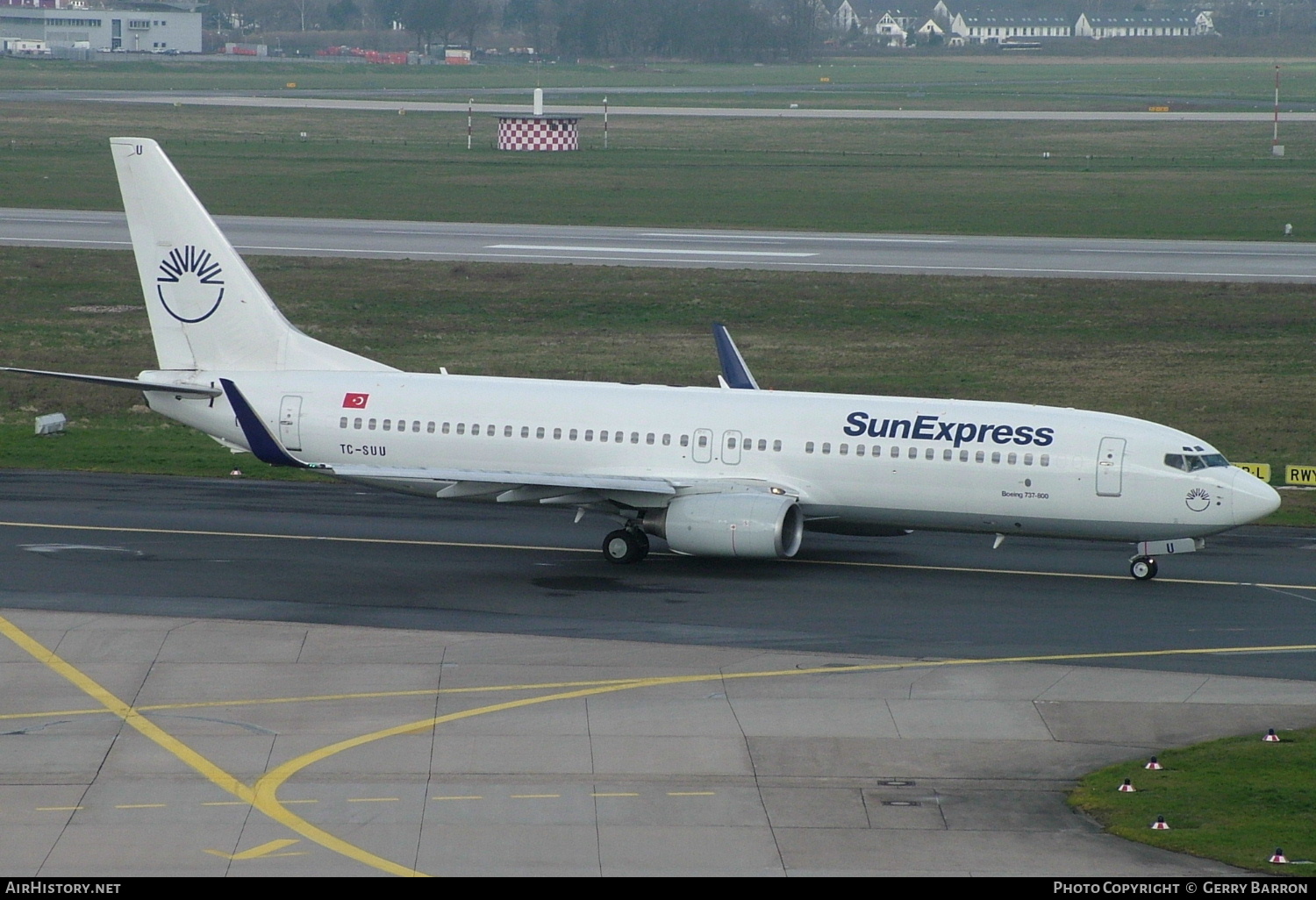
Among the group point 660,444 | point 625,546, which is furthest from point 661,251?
point 625,546

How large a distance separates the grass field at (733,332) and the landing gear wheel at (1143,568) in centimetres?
823

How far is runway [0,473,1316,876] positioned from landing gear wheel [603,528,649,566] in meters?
0.42

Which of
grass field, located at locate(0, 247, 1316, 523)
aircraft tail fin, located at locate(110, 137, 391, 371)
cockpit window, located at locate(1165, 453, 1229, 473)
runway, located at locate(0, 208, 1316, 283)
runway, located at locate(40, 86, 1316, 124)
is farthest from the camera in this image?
runway, located at locate(40, 86, 1316, 124)

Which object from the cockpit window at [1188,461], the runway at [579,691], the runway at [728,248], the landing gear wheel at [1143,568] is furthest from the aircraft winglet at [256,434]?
the runway at [728,248]

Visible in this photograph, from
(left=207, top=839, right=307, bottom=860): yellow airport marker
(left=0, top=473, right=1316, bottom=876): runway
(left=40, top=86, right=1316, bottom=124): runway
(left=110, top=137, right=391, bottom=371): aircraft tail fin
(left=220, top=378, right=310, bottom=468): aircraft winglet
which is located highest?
(left=40, top=86, right=1316, bottom=124): runway

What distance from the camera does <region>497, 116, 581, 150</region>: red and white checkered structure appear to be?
12988 centimetres

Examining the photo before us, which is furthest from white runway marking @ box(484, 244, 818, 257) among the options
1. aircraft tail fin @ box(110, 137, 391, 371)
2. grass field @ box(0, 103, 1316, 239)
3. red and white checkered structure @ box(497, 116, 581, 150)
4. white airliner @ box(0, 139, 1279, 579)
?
red and white checkered structure @ box(497, 116, 581, 150)

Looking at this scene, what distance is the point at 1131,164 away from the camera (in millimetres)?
124375

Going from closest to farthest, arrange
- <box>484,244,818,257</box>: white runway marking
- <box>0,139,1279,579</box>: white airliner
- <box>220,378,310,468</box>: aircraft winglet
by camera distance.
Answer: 1. <box>220,378,310,468</box>: aircraft winglet
2. <box>0,139,1279,579</box>: white airliner
3. <box>484,244,818,257</box>: white runway marking

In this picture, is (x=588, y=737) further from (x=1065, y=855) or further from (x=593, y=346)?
(x=593, y=346)

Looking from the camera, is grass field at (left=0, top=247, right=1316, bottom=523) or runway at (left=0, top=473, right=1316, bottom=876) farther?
grass field at (left=0, top=247, right=1316, bottom=523)

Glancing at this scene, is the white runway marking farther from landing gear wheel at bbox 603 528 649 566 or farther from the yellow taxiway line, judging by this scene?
the yellow taxiway line

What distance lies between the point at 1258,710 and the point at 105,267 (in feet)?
205

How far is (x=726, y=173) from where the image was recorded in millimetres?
118250
